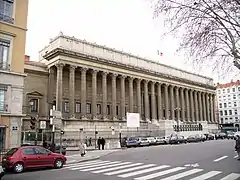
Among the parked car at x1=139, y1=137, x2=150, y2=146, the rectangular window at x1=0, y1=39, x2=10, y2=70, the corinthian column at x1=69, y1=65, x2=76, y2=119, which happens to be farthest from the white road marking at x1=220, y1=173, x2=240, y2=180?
the corinthian column at x1=69, y1=65, x2=76, y2=119

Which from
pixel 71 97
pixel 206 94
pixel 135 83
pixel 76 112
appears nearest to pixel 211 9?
pixel 71 97

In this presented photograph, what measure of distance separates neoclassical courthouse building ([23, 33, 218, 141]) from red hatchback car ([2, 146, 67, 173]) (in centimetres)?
2703

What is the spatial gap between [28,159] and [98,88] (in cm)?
4354

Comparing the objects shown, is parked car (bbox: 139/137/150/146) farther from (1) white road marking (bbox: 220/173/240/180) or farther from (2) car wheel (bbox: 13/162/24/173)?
(1) white road marking (bbox: 220/173/240/180)

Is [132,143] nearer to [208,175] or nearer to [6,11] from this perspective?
[6,11]

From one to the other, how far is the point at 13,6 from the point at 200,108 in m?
69.8

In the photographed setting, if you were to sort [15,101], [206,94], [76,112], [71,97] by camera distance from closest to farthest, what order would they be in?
[15,101]
[71,97]
[76,112]
[206,94]

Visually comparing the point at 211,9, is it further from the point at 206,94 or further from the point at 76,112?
the point at 206,94

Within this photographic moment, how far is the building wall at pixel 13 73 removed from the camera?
70.9 ft

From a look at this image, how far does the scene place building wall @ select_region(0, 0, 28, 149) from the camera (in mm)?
21609

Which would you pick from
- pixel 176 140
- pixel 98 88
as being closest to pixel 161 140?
pixel 176 140

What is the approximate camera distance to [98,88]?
194 feet

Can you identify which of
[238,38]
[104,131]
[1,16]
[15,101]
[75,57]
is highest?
[75,57]

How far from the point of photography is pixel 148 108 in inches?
2544
